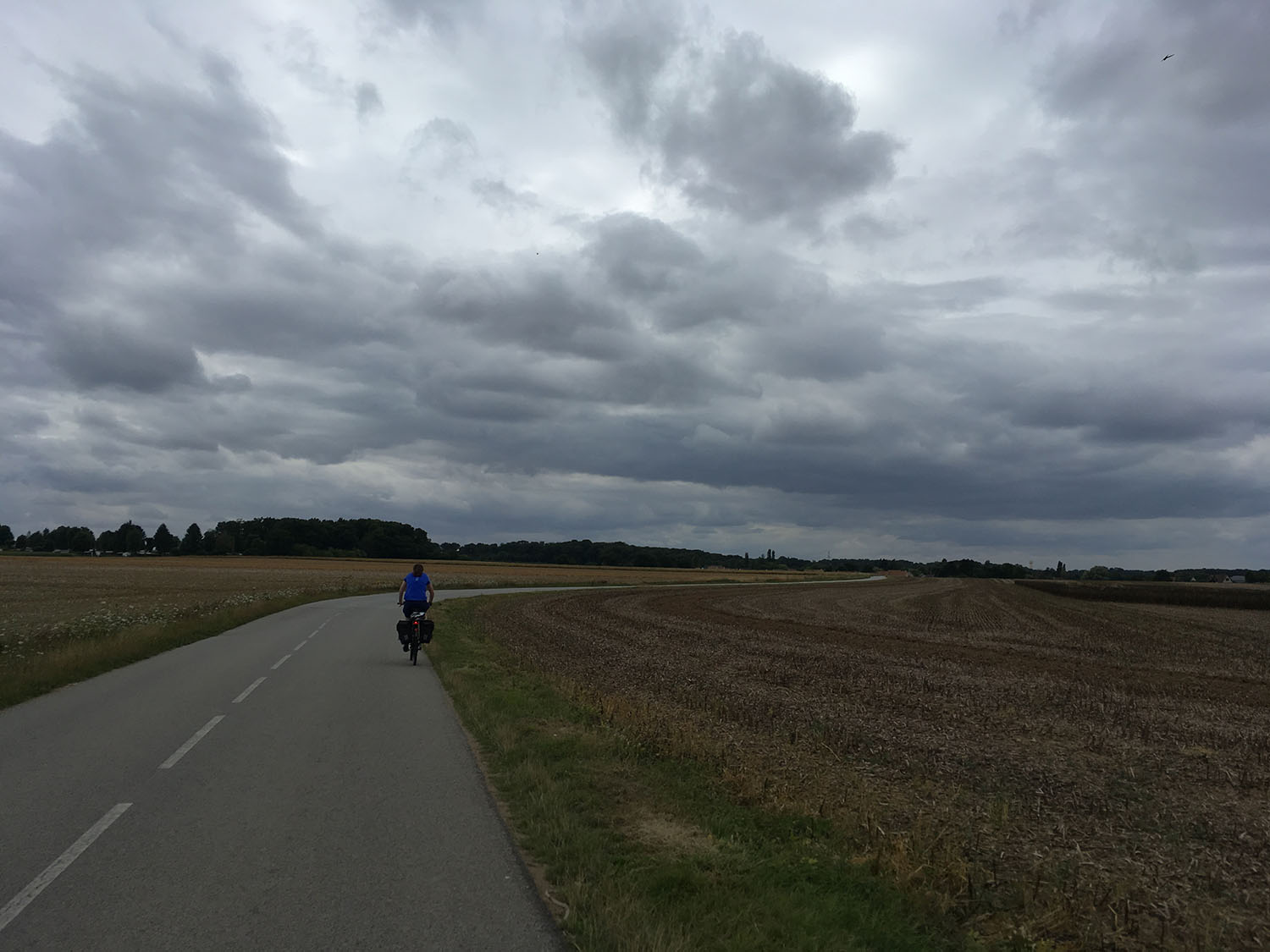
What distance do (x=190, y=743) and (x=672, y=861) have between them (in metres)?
7.02

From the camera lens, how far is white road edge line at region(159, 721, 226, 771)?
9648 millimetres

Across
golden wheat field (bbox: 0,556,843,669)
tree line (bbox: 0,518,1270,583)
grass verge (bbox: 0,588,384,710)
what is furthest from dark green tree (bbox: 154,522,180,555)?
grass verge (bbox: 0,588,384,710)

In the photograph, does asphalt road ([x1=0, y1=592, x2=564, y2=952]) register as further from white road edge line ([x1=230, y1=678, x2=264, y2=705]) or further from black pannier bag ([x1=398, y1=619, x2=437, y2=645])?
black pannier bag ([x1=398, y1=619, x2=437, y2=645])

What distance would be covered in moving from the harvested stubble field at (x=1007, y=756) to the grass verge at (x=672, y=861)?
0.43 metres

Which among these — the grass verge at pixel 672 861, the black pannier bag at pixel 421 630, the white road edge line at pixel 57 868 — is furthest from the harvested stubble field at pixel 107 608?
the grass verge at pixel 672 861

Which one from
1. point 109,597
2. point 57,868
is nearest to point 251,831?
point 57,868

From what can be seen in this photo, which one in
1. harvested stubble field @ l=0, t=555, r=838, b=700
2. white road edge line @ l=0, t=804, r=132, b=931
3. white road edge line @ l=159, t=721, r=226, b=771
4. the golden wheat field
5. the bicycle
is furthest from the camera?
the golden wheat field

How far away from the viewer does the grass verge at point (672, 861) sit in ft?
17.6

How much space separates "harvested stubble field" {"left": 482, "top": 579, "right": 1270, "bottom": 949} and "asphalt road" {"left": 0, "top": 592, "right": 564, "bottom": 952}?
2891 mm

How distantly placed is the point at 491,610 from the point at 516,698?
26871mm

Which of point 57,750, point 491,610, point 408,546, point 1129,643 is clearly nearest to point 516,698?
point 57,750

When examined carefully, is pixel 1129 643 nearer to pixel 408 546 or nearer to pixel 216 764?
pixel 216 764

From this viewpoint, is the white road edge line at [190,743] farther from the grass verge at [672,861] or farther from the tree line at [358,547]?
the tree line at [358,547]

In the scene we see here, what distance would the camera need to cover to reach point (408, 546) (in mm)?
178500
